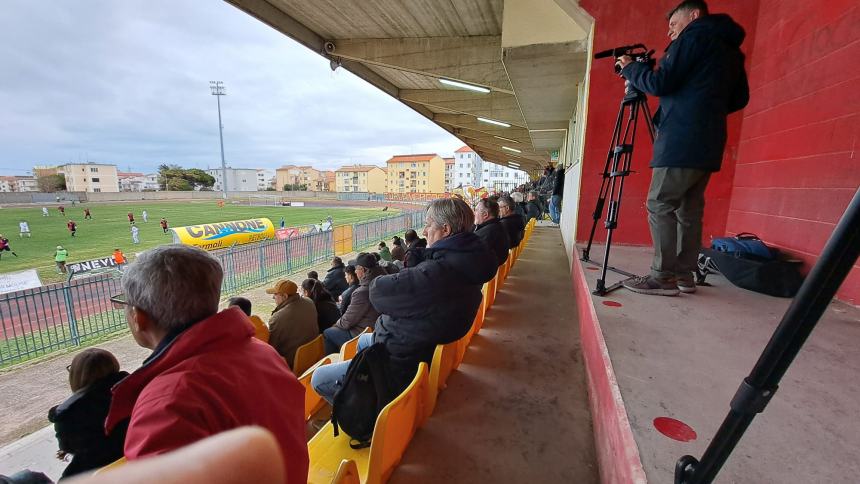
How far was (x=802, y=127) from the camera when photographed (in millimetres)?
2400

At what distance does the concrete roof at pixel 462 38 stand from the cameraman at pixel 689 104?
2.20 m

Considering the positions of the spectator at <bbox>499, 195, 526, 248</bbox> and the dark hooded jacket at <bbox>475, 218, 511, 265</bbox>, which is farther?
the spectator at <bbox>499, 195, 526, 248</bbox>

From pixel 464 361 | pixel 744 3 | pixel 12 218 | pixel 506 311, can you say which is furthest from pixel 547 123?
pixel 12 218

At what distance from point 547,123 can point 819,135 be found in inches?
303

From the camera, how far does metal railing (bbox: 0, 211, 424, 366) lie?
6.23 meters

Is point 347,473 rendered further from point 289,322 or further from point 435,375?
point 289,322

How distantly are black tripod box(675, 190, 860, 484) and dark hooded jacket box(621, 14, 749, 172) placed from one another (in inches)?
67.0

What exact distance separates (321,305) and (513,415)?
9.38ft

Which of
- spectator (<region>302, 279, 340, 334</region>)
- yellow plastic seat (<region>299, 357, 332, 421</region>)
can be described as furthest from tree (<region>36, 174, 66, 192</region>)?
yellow plastic seat (<region>299, 357, 332, 421</region>)

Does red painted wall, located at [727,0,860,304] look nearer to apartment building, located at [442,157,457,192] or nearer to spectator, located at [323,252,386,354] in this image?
spectator, located at [323,252,386,354]

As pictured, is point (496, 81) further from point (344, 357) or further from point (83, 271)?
point (83, 271)

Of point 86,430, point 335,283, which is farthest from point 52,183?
point 86,430

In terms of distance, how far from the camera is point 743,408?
23.6 inches

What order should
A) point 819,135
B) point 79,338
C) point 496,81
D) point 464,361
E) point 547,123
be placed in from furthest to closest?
point 547,123 → point 79,338 → point 496,81 → point 464,361 → point 819,135
